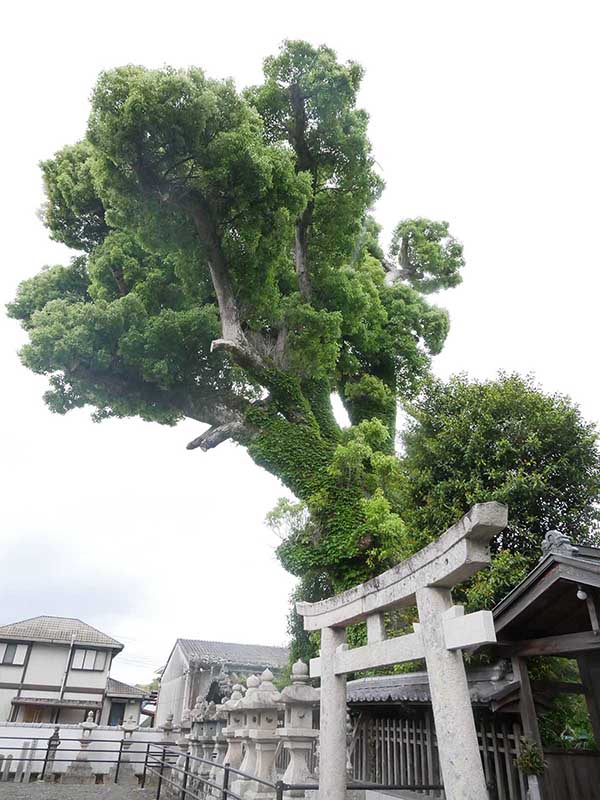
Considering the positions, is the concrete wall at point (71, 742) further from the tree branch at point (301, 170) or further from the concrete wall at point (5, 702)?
the tree branch at point (301, 170)

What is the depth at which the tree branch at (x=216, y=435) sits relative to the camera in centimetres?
1419

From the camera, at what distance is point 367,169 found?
1562 centimetres

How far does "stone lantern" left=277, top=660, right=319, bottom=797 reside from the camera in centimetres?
645

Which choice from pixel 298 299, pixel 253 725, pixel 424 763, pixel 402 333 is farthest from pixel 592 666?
pixel 402 333

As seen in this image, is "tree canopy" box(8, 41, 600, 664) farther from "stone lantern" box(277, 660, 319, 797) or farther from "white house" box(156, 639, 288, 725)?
"white house" box(156, 639, 288, 725)

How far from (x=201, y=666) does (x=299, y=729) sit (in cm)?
2119

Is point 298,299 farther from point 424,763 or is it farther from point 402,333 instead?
point 424,763

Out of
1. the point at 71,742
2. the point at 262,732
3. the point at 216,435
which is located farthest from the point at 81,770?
the point at 216,435

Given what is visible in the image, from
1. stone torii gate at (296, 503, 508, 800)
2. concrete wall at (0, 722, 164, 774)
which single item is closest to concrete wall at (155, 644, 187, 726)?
concrete wall at (0, 722, 164, 774)

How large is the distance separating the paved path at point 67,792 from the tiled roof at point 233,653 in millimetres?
13873

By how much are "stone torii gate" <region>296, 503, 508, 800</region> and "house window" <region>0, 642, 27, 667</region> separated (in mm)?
25071

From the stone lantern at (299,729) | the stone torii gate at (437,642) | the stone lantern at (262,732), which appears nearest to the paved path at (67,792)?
the stone lantern at (262,732)

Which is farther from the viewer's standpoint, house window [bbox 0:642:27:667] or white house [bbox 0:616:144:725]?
house window [bbox 0:642:27:667]

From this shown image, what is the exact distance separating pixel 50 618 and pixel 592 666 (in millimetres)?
28449
